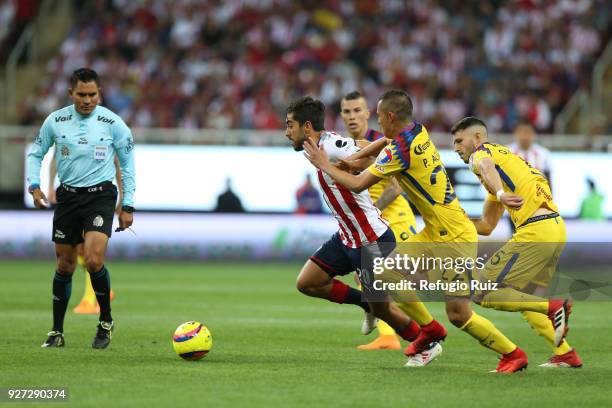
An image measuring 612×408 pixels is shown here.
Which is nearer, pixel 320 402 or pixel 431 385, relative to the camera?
pixel 320 402

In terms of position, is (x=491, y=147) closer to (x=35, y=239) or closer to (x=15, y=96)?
(x=35, y=239)

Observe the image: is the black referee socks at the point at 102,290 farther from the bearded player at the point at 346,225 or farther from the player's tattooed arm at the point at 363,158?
the player's tattooed arm at the point at 363,158

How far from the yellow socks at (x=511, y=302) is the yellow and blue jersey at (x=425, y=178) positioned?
1.83ft

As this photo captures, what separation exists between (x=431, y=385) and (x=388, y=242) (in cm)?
170

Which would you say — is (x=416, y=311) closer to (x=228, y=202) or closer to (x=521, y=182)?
(x=521, y=182)

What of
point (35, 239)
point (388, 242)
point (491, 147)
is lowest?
point (35, 239)

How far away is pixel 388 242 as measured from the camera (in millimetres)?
9742

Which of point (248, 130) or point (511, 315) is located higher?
point (248, 130)

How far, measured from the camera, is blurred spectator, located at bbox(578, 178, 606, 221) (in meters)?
22.5

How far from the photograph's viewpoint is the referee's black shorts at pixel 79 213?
10.4 metres

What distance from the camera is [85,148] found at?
1048 cm

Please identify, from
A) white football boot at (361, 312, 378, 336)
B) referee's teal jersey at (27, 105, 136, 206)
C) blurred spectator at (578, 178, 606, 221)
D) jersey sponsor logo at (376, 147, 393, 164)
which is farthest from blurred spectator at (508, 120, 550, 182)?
jersey sponsor logo at (376, 147, 393, 164)

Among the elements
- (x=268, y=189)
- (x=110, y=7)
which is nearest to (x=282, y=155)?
(x=268, y=189)
